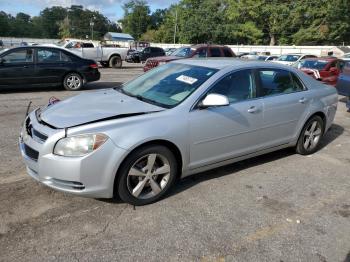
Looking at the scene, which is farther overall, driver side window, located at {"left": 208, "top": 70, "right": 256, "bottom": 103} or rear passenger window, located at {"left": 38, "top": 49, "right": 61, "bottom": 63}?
rear passenger window, located at {"left": 38, "top": 49, "right": 61, "bottom": 63}

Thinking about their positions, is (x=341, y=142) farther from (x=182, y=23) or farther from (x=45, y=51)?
(x=182, y=23)

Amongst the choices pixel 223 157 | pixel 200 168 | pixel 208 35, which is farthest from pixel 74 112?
pixel 208 35

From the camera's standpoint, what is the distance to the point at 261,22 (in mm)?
73438

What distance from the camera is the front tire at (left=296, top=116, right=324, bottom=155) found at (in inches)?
224

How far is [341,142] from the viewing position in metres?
6.84

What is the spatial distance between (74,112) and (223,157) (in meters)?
1.85

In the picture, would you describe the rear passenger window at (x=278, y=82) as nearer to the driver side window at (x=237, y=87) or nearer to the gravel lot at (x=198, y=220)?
the driver side window at (x=237, y=87)

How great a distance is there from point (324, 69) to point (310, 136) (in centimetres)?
1057

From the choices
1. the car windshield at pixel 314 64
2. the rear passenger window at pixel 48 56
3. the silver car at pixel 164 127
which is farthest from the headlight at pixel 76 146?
the car windshield at pixel 314 64

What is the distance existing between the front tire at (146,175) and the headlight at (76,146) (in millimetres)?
385

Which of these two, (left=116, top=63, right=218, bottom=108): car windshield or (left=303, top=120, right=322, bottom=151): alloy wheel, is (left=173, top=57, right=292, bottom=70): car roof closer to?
(left=116, top=63, right=218, bottom=108): car windshield

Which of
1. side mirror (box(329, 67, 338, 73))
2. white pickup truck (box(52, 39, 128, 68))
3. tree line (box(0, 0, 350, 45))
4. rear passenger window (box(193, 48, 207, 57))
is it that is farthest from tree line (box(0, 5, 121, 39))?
side mirror (box(329, 67, 338, 73))

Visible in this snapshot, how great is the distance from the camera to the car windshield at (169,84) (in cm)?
429

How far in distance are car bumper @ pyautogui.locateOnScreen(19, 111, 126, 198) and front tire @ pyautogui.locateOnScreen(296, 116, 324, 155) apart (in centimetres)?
326
